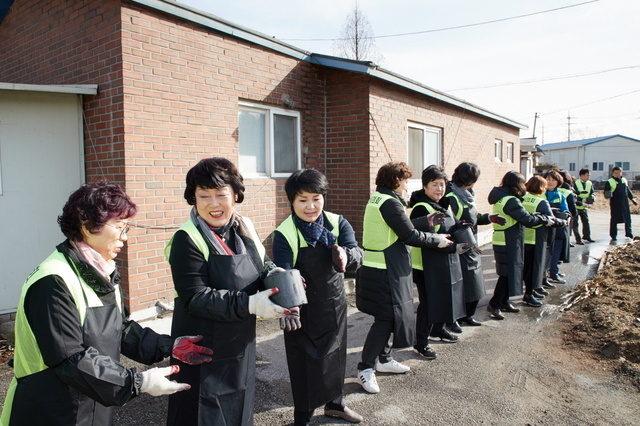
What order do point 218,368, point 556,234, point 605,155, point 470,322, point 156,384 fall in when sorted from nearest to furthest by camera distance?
point 156,384, point 218,368, point 470,322, point 556,234, point 605,155

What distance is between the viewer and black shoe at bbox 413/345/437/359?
15.0 ft

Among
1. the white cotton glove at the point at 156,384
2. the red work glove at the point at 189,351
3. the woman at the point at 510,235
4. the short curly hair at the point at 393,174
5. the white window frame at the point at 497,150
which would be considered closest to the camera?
the white cotton glove at the point at 156,384

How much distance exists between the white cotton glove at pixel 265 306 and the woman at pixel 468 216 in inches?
122

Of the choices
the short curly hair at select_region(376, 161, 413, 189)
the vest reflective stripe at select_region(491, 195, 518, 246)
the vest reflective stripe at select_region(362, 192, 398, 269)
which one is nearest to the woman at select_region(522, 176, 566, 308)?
the vest reflective stripe at select_region(491, 195, 518, 246)

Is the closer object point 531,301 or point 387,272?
point 387,272

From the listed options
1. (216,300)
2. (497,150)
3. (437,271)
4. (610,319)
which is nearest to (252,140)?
(437,271)

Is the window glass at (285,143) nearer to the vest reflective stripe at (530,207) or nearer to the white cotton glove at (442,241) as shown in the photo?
the white cotton glove at (442,241)

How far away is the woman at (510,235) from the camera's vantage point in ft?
19.1

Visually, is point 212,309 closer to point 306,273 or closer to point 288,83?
point 306,273

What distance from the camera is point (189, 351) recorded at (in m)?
2.09

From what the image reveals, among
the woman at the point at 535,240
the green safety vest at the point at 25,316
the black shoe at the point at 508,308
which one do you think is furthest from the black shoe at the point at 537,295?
the green safety vest at the point at 25,316

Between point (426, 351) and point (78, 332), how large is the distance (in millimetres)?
3638

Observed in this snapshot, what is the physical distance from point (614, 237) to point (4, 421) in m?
13.8

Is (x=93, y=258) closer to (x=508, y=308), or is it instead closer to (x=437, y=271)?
(x=437, y=271)
